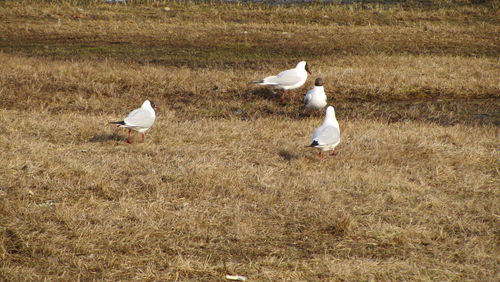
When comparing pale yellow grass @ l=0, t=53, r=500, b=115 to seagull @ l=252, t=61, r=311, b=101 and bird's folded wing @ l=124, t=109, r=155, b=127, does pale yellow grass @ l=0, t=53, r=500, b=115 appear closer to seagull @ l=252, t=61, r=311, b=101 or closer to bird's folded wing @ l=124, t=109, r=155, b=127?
seagull @ l=252, t=61, r=311, b=101

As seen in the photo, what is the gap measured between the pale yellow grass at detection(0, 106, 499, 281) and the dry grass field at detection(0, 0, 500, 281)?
19 millimetres

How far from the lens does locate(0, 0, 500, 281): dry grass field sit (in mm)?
4871

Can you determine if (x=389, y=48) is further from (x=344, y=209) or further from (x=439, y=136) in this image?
(x=344, y=209)

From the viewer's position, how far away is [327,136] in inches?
273

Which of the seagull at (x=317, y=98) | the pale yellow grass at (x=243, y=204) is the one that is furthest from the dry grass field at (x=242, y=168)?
the seagull at (x=317, y=98)

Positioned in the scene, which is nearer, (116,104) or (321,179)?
(321,179)

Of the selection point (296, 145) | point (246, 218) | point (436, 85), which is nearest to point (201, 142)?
point (296, 145)

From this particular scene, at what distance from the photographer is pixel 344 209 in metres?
5.80

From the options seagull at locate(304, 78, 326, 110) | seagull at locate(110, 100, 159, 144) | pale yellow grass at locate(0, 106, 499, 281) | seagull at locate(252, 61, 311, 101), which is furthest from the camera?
seagull at locate(252, 61, 311, 101)

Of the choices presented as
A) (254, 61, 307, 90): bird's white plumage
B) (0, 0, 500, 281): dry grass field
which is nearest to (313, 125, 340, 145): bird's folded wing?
(0, 0, 500, 281): dry grass field

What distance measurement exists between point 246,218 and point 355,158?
2.33 meters

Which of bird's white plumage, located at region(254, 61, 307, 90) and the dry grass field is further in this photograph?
bird's white plumage, located at region(254, 61, 307, 90)

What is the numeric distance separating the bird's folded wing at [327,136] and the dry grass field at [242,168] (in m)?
0.34

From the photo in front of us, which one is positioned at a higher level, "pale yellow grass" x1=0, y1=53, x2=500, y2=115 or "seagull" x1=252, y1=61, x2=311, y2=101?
"seagull" x1=252, y1=61, x2=311, y2=101
